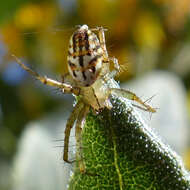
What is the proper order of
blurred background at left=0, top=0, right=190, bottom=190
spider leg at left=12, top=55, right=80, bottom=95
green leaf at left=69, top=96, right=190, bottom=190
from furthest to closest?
blurred background at left=0, top=0, right=190, bottom=190 → spider leg at left=12, top=55, right=80, bottom=95 → green leaf at left=69, top=96, right=190, bottom=190

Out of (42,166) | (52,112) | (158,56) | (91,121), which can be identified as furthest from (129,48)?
(91,121)

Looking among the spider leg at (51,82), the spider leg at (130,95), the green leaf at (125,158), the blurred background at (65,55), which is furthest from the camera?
the blurred background at (65,55)

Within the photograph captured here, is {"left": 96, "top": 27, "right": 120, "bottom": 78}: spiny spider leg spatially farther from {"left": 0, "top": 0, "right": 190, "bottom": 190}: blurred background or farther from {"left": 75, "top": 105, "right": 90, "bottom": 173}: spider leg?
{"left": 0, "top": 0, "right": 190, "bottom": 190}: blurred background

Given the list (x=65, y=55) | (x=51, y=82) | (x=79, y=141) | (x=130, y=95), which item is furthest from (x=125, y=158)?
(x=65, y=55)

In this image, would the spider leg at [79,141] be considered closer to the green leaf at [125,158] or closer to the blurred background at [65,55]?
the green leaf at [125,158]

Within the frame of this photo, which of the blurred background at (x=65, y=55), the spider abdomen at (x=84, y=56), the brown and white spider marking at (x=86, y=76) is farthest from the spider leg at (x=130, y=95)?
the blurred background at (x=65, y=55)

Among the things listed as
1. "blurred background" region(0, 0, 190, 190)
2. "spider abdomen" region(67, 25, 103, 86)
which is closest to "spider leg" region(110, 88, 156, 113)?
"spider abdomen" region(67, 25, 103, 86)
